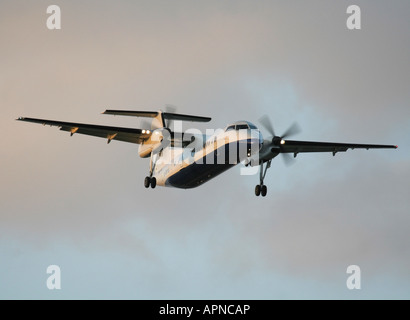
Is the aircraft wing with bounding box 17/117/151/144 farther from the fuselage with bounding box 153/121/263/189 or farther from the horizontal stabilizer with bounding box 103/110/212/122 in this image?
the fuselage with bounding box 153/121/263/189

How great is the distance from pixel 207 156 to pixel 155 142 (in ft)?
14.6

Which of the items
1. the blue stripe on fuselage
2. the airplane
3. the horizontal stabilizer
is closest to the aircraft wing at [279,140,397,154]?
the airplane

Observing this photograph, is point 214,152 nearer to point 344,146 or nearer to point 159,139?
point 159,139

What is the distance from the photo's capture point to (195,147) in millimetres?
34000

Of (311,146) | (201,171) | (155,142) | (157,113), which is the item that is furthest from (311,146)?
(157,113)

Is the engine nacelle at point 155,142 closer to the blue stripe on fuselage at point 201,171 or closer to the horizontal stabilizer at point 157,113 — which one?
the blue stripe on fuselage at point 201,171

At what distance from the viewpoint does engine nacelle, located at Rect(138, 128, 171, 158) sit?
116 feet

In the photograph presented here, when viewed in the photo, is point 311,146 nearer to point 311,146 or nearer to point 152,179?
point 311,146

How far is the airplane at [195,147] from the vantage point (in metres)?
31.3

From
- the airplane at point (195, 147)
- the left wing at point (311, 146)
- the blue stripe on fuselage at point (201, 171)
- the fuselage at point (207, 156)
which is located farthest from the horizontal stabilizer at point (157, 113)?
the left wing at point (311, 146)
